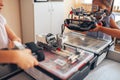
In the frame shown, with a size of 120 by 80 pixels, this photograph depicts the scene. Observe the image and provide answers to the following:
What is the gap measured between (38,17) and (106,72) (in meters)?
1.76

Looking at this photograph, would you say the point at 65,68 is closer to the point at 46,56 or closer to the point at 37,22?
the point at 46,56

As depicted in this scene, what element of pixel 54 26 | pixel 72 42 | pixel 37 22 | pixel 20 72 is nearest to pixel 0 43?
pixel 20 72

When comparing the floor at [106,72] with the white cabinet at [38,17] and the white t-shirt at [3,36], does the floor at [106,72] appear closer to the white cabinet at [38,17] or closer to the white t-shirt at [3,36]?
the white t-shirt at [3,36]

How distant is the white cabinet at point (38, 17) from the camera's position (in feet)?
7.63

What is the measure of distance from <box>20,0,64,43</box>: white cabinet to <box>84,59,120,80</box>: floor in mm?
1616

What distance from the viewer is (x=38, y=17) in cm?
239

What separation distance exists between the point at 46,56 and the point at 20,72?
17cm

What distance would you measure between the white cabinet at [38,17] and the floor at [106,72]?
1.62 metres

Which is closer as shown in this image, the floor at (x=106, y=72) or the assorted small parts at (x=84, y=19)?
the floor at (x=106, y=72)

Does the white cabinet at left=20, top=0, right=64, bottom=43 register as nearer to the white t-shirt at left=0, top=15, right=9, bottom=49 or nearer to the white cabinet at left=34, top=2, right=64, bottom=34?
the white cabinet at left=34, top=2, right=64, bottom=34

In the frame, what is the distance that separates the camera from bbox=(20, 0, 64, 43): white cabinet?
232cm

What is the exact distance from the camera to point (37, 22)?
2398mm

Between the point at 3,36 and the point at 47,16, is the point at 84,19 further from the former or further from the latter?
the point at 47,16

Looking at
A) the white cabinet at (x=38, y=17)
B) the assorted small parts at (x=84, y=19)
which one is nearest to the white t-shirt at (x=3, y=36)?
the assorted small parts at (x=84, y=19)
